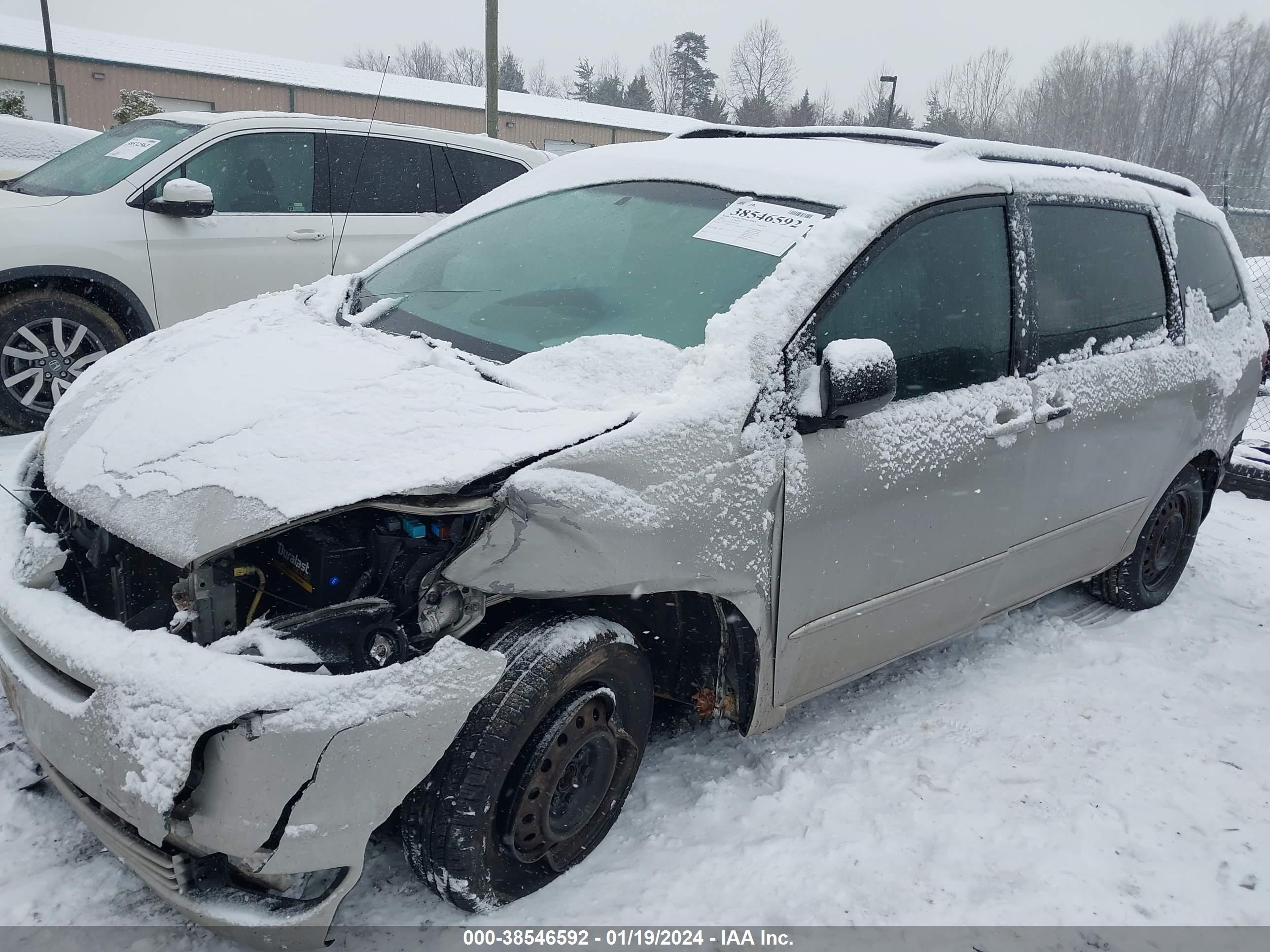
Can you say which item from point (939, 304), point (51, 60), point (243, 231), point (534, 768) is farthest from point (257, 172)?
point (51, 60)

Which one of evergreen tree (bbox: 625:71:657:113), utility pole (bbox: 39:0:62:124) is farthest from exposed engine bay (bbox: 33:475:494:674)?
evergreen tree (bbox: 625:71:657:113)

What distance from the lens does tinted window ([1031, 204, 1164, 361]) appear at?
3367 millimetres

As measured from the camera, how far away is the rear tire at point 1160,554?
4.30 meters

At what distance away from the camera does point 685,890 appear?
246 cm

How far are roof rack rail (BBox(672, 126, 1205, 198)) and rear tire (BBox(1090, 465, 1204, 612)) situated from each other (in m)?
1.33

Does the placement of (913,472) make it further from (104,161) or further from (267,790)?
(104,161)

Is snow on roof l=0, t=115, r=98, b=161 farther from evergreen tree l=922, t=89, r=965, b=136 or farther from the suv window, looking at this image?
evergreen tree l=922, t=89, r=965, b=136

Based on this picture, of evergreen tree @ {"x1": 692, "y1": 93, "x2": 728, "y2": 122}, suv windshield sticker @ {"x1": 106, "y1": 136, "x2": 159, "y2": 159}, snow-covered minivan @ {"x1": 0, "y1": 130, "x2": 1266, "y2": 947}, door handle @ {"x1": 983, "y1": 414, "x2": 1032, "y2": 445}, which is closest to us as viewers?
snow-covered minivan @ {"x1": 0, "y1": 130, "x2": 1266, "y2": 947}

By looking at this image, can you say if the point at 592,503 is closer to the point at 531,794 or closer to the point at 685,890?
the point at 531,794

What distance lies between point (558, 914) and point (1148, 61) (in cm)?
4568

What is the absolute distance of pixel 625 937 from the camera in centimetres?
231

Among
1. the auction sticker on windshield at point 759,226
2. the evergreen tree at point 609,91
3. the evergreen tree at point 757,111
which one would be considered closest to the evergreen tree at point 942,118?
the evergreen tree at point 757,111

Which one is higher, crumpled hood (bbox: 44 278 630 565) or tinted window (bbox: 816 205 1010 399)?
tinted window (bbox: 816 205 1010 399)

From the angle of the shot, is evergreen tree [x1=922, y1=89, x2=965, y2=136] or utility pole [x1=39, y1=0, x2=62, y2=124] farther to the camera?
evergreen tree [x1=922, y1=89, x2=965, y2=136]
